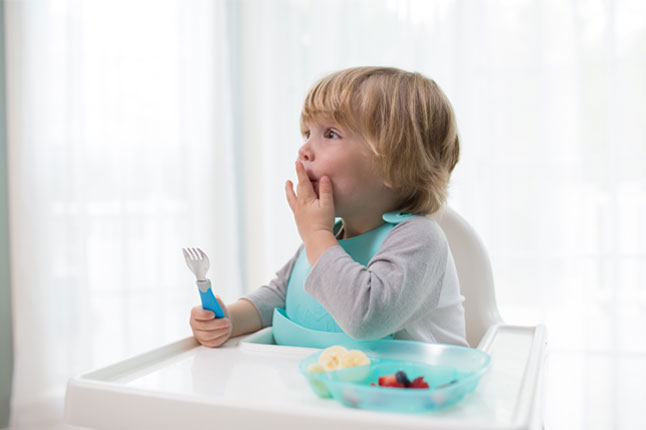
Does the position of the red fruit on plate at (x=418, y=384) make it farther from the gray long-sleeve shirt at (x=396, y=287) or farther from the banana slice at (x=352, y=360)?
the gray long-sleeve shirt at (x=396, y=287)

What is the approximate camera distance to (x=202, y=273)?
0.74 metres

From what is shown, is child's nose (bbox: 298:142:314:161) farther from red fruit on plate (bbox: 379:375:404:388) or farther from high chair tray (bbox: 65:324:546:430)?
red fruit on plate (bbox: 379:375:404:388)

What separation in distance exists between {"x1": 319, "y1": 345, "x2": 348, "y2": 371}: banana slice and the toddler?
0.46ft

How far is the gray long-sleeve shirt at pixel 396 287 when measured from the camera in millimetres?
653

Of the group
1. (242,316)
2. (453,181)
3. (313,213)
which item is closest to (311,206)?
(313,213)

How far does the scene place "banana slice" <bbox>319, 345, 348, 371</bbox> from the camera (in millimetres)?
521

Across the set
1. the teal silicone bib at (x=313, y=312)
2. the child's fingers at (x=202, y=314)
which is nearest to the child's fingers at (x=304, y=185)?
the teal silicone bib at (x=313, y=312)

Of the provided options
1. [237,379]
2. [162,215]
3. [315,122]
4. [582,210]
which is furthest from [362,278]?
[162,215]

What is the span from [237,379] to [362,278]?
0.62 ft

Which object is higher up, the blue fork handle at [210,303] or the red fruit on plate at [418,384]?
the blue fork handle at [210,303]

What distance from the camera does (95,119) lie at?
188 centimetres

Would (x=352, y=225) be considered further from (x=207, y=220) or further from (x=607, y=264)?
(x=207, y=220)

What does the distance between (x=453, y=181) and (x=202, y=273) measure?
1.26 m

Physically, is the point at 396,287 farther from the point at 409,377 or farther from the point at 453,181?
the point at 453,181
